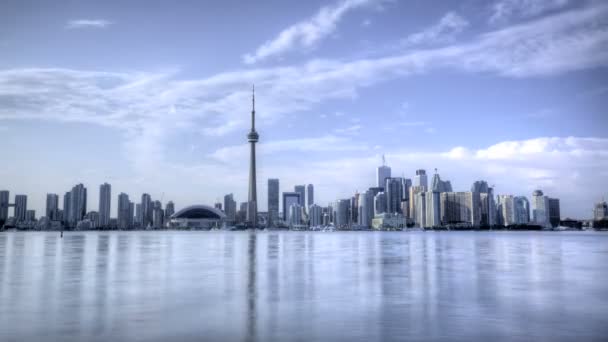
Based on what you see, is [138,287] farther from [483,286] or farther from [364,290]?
[483,286]

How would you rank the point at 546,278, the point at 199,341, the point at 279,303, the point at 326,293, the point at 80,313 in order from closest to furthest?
the point at 199,341
the point at 80,313
the point at 279,303
the point at 326,293
the point at 546,278

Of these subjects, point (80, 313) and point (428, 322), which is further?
point (80, 313)

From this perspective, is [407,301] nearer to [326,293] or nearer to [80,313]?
[326,293]

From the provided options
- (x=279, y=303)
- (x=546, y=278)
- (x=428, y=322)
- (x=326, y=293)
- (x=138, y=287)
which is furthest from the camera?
(x=546, y=278)

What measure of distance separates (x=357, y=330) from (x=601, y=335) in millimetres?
7464

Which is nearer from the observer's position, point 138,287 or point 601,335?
point 601,335

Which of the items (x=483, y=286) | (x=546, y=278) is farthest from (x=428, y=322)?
(x=546, y=278)

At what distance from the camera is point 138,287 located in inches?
998

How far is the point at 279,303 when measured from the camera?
19.9 m

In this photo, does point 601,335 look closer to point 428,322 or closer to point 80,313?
point 428,322

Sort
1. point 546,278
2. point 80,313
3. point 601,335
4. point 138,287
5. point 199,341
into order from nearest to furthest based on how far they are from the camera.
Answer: point 199,341
point 601,335
point 80,313
point 138,287
point 546,278

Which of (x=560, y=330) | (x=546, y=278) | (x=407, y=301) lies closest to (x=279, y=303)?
(x=407, y=301)

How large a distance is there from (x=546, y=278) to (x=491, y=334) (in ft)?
64.9

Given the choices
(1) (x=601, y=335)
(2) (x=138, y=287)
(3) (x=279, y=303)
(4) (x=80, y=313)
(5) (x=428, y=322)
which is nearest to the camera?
(1) (x=601, y=335)
